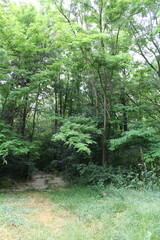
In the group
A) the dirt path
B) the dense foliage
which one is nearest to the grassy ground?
the dense foliage

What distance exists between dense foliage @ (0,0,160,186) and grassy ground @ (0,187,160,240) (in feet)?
5.79

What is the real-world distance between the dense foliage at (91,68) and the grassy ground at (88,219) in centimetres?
176

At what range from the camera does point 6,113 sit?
957 cm

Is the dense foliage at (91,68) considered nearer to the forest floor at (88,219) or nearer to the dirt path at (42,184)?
the dirt path at (42,184)

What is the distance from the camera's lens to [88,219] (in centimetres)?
414

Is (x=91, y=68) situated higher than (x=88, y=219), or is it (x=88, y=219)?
(x=91, y=68)

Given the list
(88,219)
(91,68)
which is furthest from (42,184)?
(91,68)

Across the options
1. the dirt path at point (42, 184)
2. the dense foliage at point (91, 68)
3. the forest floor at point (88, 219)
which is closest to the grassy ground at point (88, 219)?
the forest floor at point (88, 219)

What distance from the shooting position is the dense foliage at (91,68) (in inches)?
271

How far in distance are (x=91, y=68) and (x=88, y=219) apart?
628 centimetres

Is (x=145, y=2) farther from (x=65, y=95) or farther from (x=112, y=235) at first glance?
(x=65, y=95)

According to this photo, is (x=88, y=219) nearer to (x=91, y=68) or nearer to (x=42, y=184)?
(x=91, y=68)

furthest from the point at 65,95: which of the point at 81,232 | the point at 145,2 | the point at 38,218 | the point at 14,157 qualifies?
the point at 81,232

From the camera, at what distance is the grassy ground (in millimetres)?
3121
